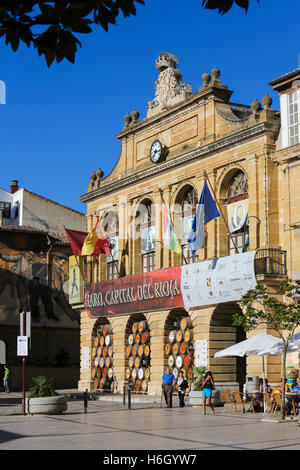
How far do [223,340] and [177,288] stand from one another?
141 inches

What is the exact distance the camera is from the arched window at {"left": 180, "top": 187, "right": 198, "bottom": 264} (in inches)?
1484

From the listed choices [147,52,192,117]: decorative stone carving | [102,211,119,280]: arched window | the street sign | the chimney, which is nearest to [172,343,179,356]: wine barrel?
[102,211,119,280]: arched window

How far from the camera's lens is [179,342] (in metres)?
37.3

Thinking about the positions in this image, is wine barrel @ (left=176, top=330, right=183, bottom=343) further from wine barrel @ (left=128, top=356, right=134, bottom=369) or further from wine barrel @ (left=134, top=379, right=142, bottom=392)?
wine barrel @ (left=128, top=356, right=134, bottom=369)

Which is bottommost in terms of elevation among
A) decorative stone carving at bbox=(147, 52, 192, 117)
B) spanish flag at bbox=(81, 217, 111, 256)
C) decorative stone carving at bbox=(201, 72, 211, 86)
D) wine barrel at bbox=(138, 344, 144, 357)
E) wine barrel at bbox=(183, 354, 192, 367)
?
wine barrel at bbox=(183, 354, 192, 367)

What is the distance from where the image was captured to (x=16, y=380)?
5016 cm

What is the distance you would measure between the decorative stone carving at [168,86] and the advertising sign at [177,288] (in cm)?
925

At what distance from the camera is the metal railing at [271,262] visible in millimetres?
31219

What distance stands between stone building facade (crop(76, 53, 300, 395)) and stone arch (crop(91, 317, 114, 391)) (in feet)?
0.46

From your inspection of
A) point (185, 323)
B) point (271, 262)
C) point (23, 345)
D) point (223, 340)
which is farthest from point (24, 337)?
point (185, 323)

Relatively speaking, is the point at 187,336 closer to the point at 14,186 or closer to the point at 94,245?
the point at 94,245
